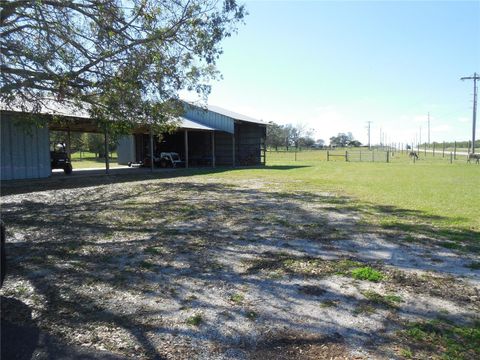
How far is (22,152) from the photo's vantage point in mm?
16172

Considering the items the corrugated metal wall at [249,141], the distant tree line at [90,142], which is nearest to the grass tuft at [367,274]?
the corrugated metal wall at [249,141]

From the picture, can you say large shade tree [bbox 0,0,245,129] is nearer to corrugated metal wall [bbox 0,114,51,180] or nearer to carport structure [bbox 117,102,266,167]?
corrugated metal wall [bbox 0,114,51,180]

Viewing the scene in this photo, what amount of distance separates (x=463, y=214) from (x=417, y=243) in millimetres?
3158

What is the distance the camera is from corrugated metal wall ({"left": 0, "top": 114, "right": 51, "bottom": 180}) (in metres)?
15.5

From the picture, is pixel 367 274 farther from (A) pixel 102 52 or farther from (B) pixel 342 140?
(B) pixel 342 140

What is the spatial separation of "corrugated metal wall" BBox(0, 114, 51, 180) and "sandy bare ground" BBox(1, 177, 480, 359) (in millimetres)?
9656

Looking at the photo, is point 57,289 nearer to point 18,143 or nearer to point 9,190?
point 9,190

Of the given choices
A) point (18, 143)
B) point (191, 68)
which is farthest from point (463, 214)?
point (18, 143)

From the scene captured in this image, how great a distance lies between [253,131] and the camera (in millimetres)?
33938

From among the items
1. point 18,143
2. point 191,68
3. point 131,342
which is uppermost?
point 191,68

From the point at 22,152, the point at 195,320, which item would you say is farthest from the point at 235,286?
the point at 22,152

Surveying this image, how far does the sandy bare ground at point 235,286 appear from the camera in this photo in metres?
2.90

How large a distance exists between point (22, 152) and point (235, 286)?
15405 millimetres

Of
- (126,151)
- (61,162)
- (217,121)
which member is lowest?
(61,162)
